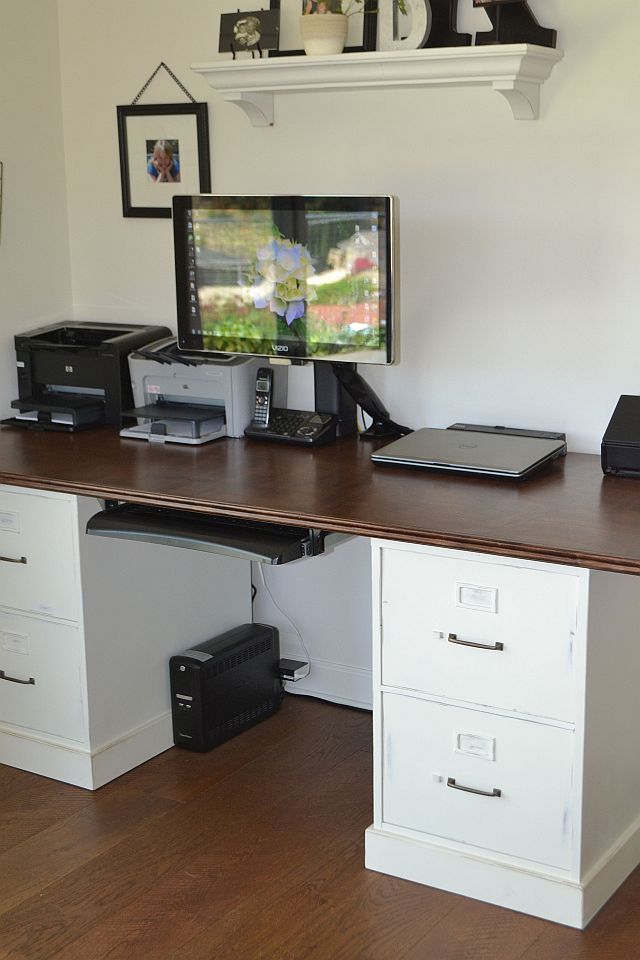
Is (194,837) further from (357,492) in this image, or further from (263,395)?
(263,395)

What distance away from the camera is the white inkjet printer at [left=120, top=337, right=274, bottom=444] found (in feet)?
9.43

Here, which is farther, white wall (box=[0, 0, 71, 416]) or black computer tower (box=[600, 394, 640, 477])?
white wall (box=[0, 0, 71, 416])

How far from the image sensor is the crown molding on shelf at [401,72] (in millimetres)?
2434

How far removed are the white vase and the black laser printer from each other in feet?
2.95

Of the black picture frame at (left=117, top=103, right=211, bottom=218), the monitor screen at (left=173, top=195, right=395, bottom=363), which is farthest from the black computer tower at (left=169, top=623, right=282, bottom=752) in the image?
the black picture frame at (left=117, top=103, right=211, bottom=218)

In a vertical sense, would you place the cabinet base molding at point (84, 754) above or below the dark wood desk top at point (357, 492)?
below

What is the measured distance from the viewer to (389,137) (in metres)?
2.81

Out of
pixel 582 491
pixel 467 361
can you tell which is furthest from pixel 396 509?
pixel 467 361

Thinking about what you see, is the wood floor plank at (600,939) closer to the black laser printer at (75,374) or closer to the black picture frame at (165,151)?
the black laser printer at (75,374)

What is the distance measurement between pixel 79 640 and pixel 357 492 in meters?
0.79

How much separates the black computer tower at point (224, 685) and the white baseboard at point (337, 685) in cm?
11

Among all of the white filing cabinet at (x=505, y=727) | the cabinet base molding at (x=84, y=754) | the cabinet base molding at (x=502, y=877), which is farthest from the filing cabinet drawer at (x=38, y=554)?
the cabinet base molding at (x=502, y=877)

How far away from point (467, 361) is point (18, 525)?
1140mm

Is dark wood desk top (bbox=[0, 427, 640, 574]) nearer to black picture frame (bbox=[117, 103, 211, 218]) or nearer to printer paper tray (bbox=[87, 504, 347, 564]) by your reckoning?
printer paper tray (bbox=[87, 504, 347, 564])
